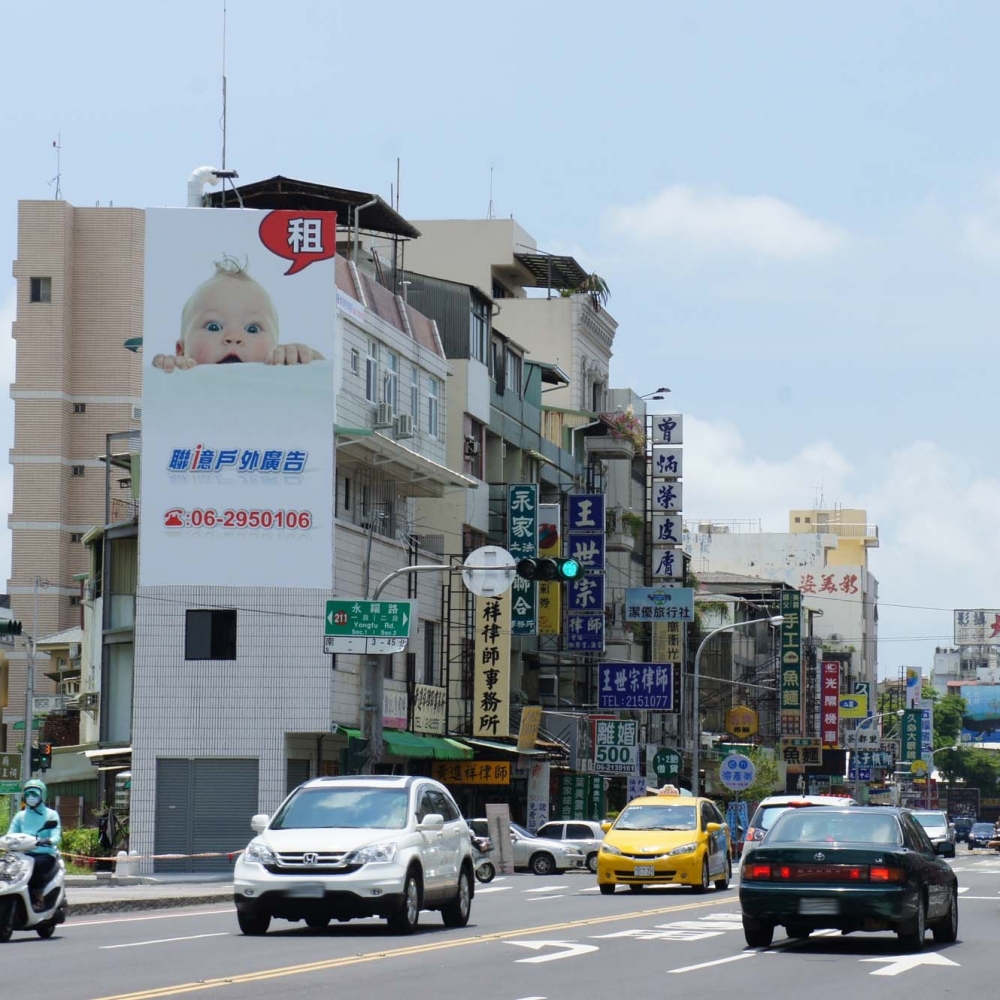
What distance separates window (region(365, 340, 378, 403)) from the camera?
46.1 m

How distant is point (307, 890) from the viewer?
18.5 meters

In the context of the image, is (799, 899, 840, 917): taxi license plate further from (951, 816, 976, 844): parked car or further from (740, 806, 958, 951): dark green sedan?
(951, 816, 976, 844): parked car

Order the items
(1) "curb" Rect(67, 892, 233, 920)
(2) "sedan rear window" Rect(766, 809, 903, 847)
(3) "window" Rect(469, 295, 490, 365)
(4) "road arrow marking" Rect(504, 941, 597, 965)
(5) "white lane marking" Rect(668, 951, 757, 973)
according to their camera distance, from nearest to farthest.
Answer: (5) "white lane marking" Rect(668, 951, 757, 973) → (4) "road arrow marking" Rect(504, 941, 597, 965) → (2) "sedan rear window" Rect(766, 809, 903, 847) → (1) "curb" Rect(67, 892, 233, 920) → (3) "window" Rect(469, 295, 490, 365)

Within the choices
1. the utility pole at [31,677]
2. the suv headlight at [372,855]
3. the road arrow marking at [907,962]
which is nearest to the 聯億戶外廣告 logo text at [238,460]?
the utility pole at [31,677]

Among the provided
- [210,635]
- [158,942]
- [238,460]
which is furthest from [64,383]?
Answer: [158,942]

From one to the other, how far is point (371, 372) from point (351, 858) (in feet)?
93.2

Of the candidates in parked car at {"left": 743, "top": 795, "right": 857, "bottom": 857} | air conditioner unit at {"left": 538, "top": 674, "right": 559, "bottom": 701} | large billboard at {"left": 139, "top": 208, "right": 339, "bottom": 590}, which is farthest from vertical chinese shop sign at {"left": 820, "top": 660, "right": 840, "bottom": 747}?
parked car at {"left": 743, "top": 795, "right": 857, "bottom": 857}

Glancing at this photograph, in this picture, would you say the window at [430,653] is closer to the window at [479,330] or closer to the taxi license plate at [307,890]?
the window at [479,330]

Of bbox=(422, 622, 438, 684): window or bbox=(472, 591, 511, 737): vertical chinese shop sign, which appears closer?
bbox=(422, 622, 438, 684): window

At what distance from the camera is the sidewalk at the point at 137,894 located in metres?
25.2

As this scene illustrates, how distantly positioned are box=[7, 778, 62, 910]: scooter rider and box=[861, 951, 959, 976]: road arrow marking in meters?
7.80

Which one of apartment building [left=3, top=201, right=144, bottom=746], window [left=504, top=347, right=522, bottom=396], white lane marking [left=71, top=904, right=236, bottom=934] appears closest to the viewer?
white lane marking [left=71, top=904, right=236, bottom=934]

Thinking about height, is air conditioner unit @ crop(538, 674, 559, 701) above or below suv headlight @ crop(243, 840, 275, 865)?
above

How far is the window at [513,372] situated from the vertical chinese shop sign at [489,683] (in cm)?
1116
